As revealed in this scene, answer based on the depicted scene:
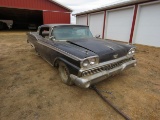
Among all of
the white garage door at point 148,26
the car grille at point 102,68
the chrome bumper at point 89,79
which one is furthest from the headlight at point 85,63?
the white garage door at point 148,26

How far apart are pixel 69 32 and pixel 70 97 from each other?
7.04ft

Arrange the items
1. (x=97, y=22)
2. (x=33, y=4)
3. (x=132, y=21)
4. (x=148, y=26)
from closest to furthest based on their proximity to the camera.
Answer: (x=148, y=26)
(x=132, y=21)
(x=33, y=4)
(x=97, y=22)

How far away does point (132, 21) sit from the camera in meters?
9.60

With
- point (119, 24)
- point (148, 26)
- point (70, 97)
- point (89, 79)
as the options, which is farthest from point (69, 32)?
point (119, 24)

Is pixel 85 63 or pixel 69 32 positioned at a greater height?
pixel 69 32

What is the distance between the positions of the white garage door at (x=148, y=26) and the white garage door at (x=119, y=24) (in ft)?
2.87

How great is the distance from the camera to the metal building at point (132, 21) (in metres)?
8.23

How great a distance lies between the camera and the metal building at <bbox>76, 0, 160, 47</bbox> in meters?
8.23

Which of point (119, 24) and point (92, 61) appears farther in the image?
point (119, 24)

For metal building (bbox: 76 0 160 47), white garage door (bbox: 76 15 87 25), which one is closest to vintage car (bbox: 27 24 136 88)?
metal building (bbox: 76 0 160 47)

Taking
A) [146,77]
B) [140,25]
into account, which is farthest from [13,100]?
[140,25]

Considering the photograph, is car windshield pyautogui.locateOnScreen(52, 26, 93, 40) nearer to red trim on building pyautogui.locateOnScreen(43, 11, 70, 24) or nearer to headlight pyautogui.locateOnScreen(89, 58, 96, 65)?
headlight pyautogui.locateOnScreen(89, 58, 96, 65)

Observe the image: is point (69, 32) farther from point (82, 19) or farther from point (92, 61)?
point (82, 19)

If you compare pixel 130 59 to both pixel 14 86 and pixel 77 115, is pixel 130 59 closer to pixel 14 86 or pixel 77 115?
pixel 77 115
